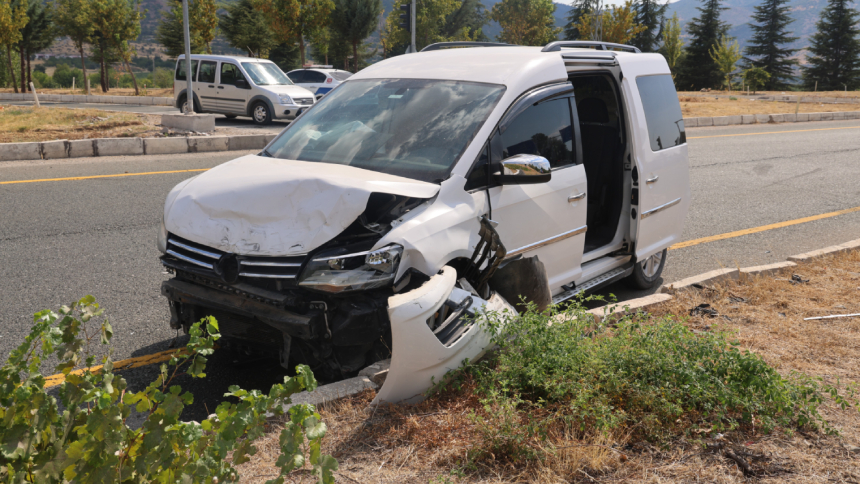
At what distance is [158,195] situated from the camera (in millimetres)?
8312

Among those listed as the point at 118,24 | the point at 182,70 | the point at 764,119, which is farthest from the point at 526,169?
the point at 118,24

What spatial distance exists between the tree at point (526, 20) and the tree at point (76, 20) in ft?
154

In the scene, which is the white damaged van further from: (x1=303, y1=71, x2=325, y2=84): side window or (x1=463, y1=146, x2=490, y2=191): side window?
(x1=303, y1=71, x2=325, y2=84): side window

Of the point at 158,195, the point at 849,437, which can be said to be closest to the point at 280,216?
the point at 849,437

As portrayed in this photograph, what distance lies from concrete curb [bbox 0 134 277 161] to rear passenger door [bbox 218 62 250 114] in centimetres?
538

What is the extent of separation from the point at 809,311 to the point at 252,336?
12.5 ft

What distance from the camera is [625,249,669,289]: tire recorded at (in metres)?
5.53

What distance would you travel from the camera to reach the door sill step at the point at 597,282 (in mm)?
4473

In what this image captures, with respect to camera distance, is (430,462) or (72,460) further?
(430,462)

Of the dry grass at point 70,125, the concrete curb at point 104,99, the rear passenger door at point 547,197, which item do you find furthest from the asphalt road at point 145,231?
the concrete curb at point 104,99

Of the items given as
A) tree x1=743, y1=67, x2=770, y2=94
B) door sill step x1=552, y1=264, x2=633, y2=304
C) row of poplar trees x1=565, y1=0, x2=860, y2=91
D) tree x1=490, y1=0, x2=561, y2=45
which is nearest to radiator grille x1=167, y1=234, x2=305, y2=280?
door sill step x1=552, y1=264, x2=633, y2=304

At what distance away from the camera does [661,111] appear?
540 centimetres

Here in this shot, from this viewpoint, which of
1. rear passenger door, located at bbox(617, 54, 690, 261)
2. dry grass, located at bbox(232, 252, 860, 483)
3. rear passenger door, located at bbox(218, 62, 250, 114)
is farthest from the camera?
rear passenger door, located at bbox(218, 62, 250, 114)

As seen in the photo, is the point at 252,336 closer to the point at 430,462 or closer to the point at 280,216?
the point at 280,216
